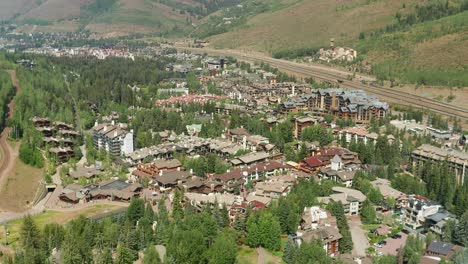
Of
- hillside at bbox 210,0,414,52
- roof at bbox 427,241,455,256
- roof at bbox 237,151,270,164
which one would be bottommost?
roof at bbox 427,241,455,256

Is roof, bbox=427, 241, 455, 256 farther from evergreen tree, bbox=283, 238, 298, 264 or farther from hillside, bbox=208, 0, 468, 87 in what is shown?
hillside, bbox=208, 0, 468, 87

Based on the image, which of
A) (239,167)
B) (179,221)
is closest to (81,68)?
(239,167)

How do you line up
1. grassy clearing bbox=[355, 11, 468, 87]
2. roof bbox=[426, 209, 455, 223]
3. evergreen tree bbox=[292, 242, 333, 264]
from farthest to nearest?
grassy clearing bbox=[355, 11, 468, 87], roof bbox=[426, 209, 455, 223], evergreen tree bbox=[292, 242, 333, 264]

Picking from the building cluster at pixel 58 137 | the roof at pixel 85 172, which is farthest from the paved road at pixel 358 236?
the building cluster at pixel 58 137

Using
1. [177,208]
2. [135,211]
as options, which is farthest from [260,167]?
[135,211]

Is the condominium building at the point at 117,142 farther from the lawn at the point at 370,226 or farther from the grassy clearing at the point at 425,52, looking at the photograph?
the grassy clearing at the point at 425,52

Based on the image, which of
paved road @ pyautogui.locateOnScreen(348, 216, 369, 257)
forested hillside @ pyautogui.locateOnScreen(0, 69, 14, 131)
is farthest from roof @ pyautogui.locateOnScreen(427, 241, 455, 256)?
forested hillside @ pyautogui.locateOnScreen(0, 69, 14, 131)
